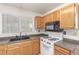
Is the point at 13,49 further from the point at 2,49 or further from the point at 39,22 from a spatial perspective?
the point at 39,22

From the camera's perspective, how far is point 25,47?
3.21 metres

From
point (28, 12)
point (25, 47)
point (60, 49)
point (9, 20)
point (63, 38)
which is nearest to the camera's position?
point (60, 49)

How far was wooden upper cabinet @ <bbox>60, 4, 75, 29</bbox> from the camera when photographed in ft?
7.28

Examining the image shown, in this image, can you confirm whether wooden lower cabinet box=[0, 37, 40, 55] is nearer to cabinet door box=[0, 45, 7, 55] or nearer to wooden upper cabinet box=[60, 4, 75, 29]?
cabinet door box=[0, 45, 7, 55]

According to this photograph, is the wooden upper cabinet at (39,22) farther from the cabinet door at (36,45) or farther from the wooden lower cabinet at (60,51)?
the wooden lower cabinet at (60,51)

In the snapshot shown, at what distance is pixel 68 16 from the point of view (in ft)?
7.81

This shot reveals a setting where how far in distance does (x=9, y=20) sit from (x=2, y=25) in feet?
1.18

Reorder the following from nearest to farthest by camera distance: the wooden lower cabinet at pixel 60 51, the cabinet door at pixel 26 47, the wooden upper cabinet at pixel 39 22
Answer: the wooden lower cabinet at pixel 60 51 < the cabinet door at pixel 26 47 < the wooden upper cabinet at pixel 39 22

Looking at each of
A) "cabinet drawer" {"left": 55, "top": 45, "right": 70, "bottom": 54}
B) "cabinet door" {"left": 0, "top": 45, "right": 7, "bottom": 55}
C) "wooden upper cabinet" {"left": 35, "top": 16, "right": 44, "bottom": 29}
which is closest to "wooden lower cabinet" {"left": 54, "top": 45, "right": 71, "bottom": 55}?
"cabinet drawer" {"left": 55, "top": 45, "right": 70, "bottom": 54}

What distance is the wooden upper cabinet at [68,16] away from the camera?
7.28 ft

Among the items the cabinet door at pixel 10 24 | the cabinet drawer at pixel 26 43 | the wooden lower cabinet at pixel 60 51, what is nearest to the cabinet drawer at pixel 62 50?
the wooden lower cabinet at pixel 60 51
